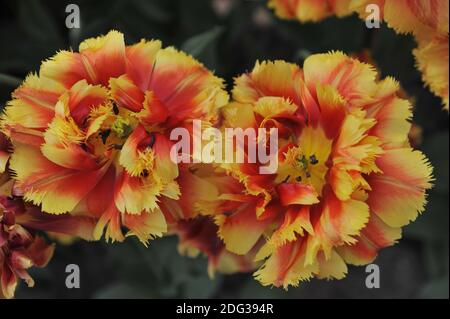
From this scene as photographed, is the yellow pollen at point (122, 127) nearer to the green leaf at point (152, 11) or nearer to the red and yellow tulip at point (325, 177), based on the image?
the red and yellow tulip at point (325, 177)

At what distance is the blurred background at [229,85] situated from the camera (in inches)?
58.4

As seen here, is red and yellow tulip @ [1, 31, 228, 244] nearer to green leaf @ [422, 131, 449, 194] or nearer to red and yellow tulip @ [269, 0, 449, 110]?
red and yellow tulip @ [269, 0, 449, 110]

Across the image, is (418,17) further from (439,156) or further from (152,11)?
(152,11)

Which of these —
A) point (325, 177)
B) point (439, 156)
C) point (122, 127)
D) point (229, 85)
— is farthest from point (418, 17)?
point (229, 85)

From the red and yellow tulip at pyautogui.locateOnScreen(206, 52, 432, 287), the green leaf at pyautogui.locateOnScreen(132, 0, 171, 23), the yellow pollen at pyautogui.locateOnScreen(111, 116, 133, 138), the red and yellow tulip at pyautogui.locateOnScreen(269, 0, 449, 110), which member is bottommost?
the red and yellow tulip at pyautogui.locateOnScreen(206, 52, 432, 287)

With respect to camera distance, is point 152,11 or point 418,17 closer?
point 418,17

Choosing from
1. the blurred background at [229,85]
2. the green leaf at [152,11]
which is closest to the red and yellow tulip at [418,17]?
the blurred background at [229,85]

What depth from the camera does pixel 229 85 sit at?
1781 millimetres

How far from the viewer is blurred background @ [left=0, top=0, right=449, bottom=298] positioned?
4.86 feet

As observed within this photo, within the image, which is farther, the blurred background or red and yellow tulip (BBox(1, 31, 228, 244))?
the blurred background

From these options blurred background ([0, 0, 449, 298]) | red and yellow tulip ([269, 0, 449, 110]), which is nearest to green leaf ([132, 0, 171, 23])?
blurred background ([0, 0, 449, 298])

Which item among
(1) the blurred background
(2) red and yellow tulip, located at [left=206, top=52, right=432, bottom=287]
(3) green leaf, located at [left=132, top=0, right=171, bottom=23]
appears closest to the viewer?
(2) red and yellow tulip, located at [left=206, top=52, right=432, bottom=287]

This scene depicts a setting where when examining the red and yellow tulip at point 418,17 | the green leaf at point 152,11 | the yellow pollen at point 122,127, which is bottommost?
the yellow pollen at point 122,127

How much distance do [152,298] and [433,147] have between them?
69cm
